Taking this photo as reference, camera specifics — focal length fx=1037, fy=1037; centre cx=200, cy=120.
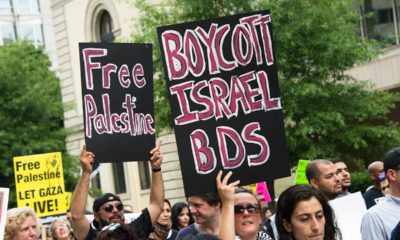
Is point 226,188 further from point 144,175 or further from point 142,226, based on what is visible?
point 144,175

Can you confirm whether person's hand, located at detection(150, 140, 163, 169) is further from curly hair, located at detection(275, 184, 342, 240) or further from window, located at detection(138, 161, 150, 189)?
window, located at detection(138, 161, 150, 189)

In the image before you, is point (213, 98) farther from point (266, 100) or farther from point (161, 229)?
point (161, 229)

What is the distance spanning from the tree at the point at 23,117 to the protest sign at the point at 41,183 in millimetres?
18569

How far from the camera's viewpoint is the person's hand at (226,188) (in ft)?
20.8

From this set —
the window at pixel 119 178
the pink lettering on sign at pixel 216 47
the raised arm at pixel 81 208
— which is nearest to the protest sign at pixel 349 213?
the pink lettering on sign at pixel 216 47

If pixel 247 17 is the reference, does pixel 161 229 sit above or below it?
below

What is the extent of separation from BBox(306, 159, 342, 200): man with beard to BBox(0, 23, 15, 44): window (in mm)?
54275

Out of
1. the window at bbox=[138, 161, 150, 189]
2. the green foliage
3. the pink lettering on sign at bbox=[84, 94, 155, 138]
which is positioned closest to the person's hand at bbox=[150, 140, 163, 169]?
the pink lettering on sign at bbox=[84, 94, 155, 138]

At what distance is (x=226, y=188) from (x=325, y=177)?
260cm

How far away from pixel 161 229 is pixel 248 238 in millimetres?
3737

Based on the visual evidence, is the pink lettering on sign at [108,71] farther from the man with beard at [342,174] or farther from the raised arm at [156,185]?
the man with beard at [342,174]

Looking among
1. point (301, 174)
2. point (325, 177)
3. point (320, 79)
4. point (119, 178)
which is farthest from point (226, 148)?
point (119, 178)

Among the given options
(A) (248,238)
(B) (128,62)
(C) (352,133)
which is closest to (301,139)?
(C) (352,133)

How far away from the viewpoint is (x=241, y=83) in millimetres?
7039
